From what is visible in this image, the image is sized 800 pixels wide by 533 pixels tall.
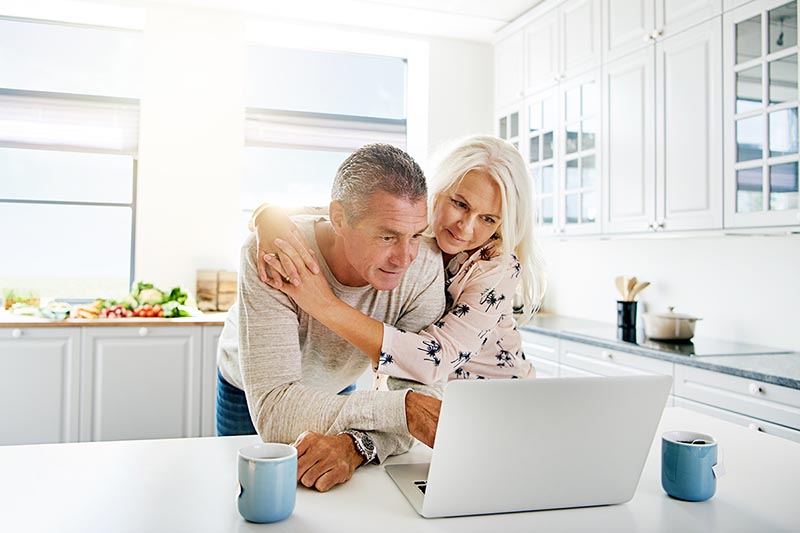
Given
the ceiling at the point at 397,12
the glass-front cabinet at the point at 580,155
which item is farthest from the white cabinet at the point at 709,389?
the ceiling at the point at 397,12

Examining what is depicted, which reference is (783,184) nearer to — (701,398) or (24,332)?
(701,398)

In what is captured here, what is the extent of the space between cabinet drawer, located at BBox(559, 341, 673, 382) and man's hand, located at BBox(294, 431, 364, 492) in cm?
177

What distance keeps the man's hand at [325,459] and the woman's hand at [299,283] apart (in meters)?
0.27

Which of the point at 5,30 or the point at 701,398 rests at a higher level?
the point at 5,30

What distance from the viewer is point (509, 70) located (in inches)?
171

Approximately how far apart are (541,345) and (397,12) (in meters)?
2.27

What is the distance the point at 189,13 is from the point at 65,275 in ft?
5.95

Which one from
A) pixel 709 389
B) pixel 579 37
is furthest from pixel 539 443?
pixel 579 37

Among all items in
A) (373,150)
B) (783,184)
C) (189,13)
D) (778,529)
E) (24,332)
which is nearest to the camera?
(778,529)

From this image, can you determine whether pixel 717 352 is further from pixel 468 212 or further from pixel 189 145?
pixel 189 145

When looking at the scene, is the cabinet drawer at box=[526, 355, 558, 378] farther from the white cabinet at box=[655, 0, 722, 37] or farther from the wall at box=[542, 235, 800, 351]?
the white cabinet at box=[655, 0, 722, 37]

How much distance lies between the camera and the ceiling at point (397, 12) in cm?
401

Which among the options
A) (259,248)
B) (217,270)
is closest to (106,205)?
(217,270)

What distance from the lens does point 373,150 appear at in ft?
4.20
